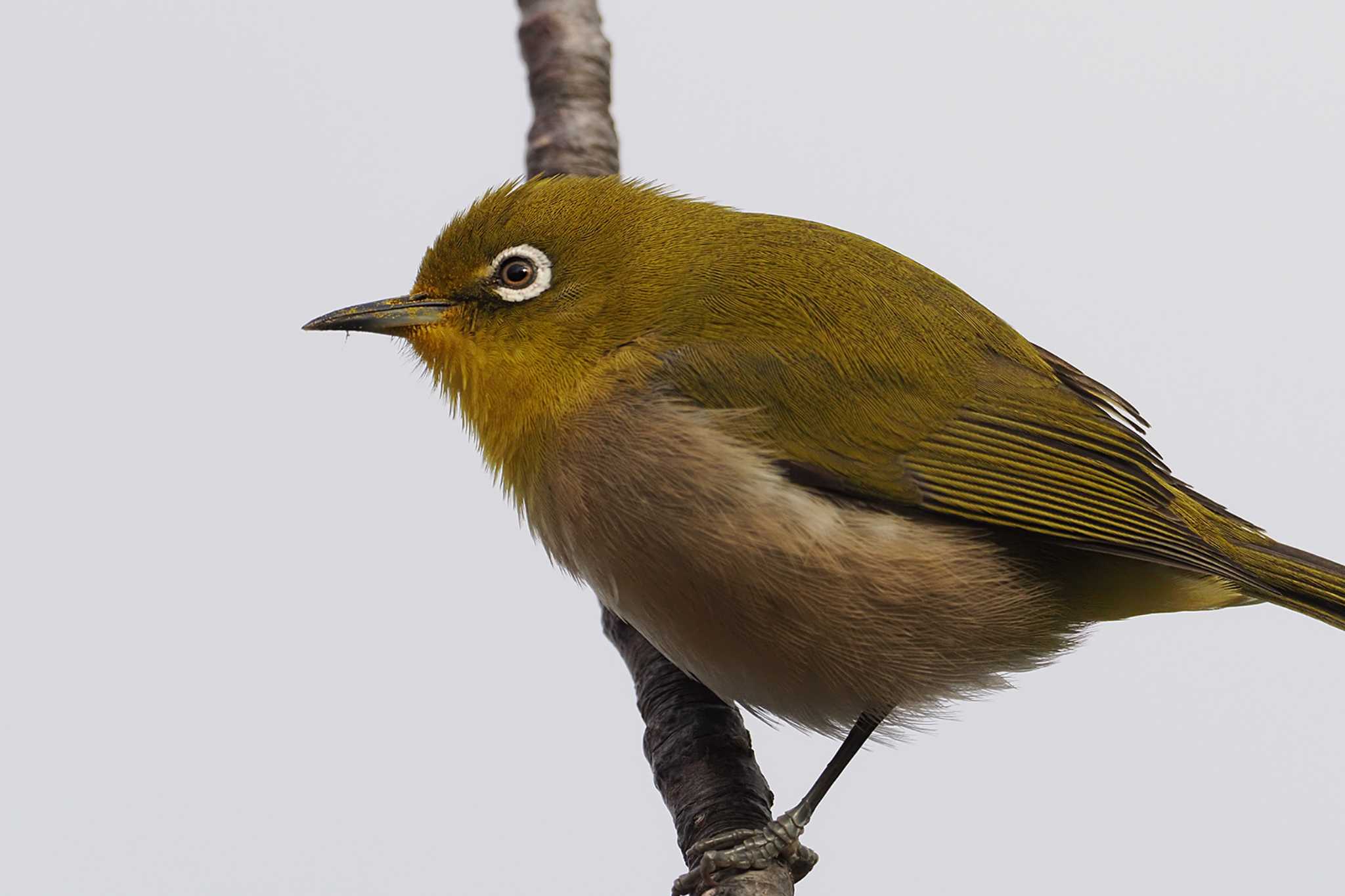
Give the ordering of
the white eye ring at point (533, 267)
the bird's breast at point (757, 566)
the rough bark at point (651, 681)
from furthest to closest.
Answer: the white eye ring at point (533, 267)
the rough bark at point (651, 681)
the bird's breast at point (757, 566)

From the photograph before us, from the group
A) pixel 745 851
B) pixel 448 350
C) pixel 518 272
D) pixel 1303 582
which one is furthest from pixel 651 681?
pixel 1303 582

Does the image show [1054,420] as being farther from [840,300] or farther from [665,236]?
[665,236]

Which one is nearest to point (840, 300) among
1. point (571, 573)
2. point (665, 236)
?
point (665, 236)

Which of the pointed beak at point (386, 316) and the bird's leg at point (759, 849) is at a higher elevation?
the pointed beak at point (386, 316)

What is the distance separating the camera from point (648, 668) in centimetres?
495

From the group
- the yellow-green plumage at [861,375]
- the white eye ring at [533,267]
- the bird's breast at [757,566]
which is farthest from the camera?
the white eye ring at [533,267]

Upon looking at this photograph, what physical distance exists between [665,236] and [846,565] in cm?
124

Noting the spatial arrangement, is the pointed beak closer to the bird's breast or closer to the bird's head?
the bird's head

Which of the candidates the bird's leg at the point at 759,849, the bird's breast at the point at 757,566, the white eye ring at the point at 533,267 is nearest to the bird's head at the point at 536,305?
the white eye ring at the point at 533,267

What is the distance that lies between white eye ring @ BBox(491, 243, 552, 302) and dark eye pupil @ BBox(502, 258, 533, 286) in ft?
0.04

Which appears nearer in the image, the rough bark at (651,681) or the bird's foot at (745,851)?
the bird's foot at (745,851)

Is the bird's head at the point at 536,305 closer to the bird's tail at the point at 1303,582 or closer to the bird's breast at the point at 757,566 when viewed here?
the bird's breast at the point at 757,566

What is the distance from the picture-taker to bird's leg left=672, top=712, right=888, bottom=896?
4.04 m

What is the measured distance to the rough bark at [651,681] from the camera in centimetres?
424
